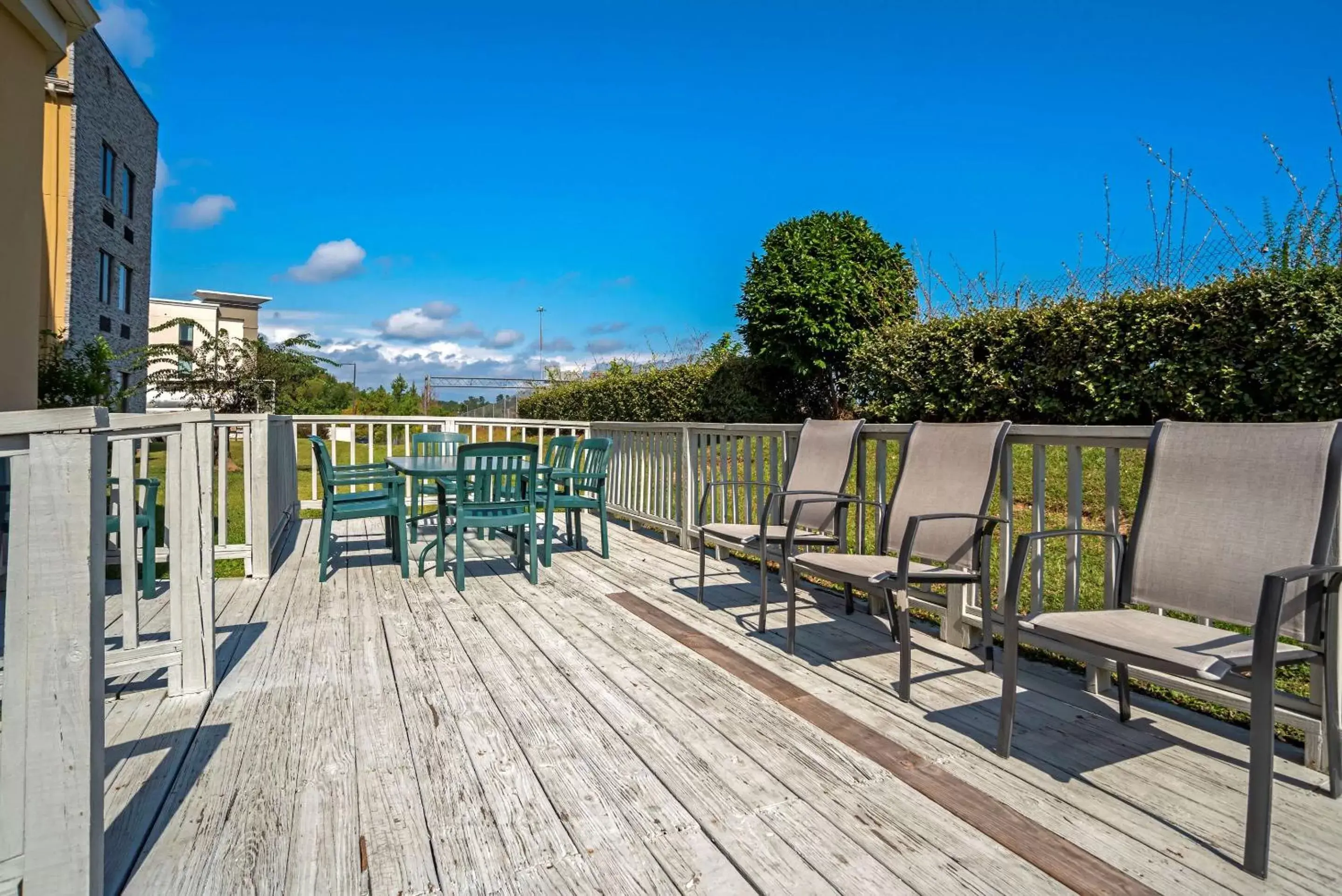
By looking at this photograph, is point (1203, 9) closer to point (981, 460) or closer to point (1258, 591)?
point (981, 460)

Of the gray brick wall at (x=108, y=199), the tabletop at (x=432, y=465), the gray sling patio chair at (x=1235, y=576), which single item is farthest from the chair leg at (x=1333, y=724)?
the gray brick wall at (x=108, y=199)

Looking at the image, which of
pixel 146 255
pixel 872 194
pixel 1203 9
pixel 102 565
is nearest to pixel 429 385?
pixel 146 255

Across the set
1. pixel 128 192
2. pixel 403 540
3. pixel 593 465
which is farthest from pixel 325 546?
pixel 128 192

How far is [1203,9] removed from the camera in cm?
603

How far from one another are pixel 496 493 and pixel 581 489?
1.06 meters

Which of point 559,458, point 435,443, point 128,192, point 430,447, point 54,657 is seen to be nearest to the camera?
point 54,657

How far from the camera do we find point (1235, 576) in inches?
69.6

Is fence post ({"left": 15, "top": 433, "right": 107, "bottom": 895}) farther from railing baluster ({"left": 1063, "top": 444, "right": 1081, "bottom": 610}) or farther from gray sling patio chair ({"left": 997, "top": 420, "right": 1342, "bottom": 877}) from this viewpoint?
railing baluster ({"left": 1063, "top": 444, "right": 1081, "bottom": 610})

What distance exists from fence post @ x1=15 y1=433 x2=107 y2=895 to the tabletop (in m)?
2.48

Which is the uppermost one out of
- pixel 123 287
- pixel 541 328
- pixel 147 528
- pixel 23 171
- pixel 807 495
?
pixel 541 328

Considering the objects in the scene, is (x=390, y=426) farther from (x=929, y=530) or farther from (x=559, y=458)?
(x=929, y=530)

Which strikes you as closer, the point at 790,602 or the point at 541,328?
the point at 790,602

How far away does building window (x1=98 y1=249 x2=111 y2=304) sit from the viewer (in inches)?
594

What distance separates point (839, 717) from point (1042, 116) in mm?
8569
